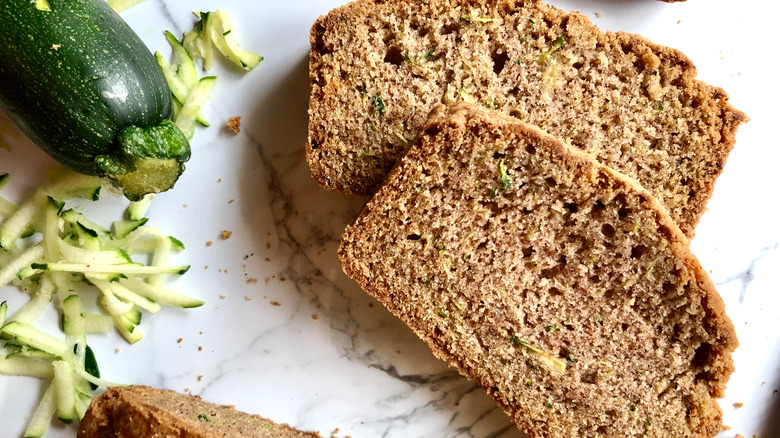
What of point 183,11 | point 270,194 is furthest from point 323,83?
point 183,11

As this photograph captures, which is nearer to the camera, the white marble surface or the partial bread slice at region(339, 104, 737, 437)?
the partial bread slice at region(339, 104, 737, 437)

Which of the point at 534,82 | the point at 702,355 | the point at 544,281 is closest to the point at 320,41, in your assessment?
the point at 534,82

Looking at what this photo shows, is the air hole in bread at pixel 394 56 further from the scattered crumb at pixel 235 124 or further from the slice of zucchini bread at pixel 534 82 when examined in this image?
the scattered crumb at pixel 235 124

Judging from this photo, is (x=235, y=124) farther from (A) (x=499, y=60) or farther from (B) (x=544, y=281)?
(B) (x=544, y=281)

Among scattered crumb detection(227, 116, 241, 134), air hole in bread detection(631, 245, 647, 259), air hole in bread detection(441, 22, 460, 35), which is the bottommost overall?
air hole in bread detection(631, 245, 647, 259)

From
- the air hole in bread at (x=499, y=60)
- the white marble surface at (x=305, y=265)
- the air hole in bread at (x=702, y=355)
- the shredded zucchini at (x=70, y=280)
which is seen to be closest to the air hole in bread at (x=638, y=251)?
the air hole in bread at (x=702, y=355)

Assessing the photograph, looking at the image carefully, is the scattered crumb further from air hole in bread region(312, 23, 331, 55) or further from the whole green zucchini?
air hole in bread region(312, 23, 331, 55)

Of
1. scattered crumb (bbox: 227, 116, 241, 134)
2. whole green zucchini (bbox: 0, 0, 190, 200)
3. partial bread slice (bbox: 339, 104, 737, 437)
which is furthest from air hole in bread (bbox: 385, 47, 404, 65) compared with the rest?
whole green zucchini (bbox: 0, 0, 190, 200)
